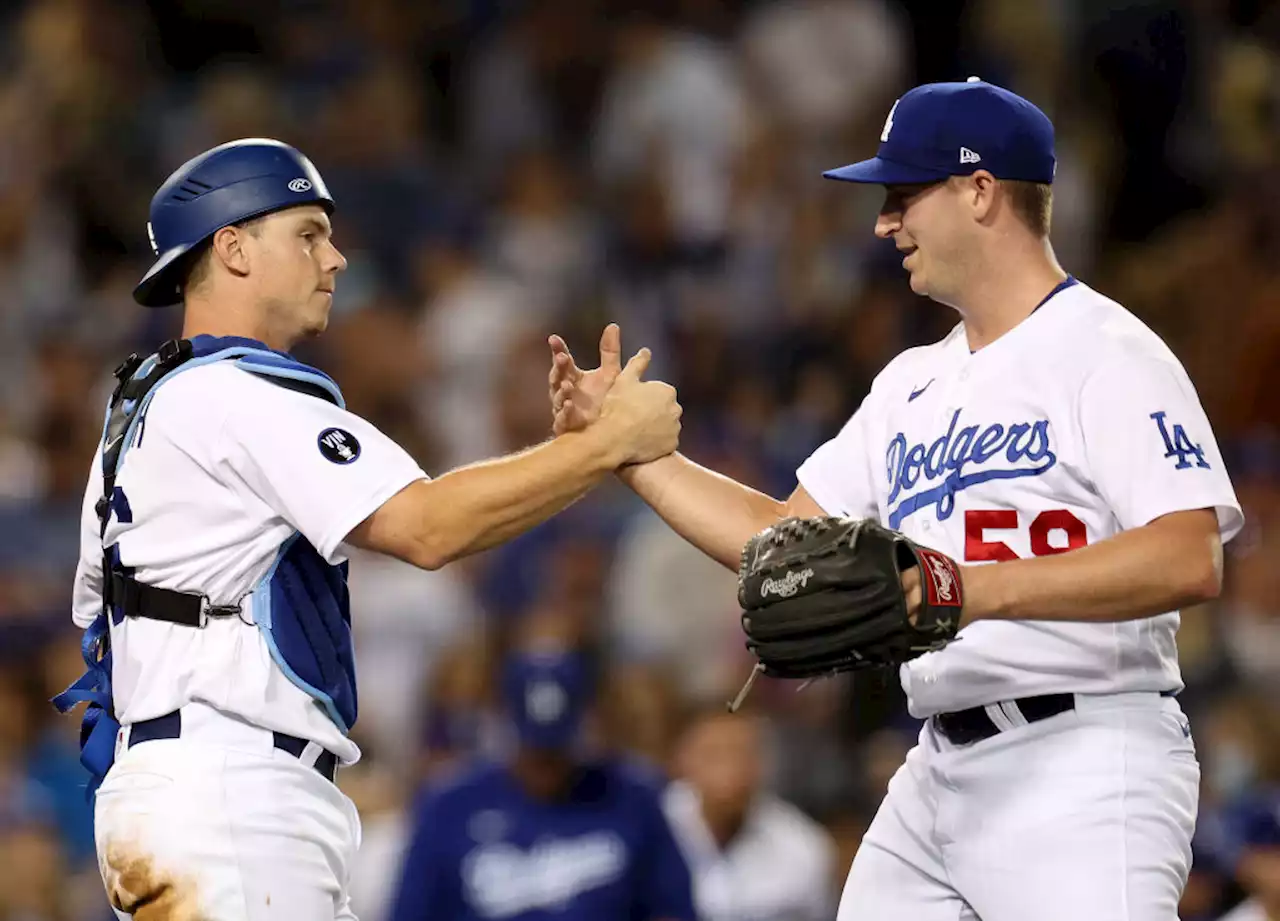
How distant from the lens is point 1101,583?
3.83 m

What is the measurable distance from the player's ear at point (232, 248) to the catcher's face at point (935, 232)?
145 cm

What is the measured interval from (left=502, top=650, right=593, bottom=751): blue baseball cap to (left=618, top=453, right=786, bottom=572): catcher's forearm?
1.95 meters

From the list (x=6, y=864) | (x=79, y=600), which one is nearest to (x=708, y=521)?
(x=79, y=600)

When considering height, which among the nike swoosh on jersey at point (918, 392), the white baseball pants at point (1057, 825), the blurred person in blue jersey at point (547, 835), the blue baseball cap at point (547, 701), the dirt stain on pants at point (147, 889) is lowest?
the blurred person in blue jersey at point (547, 835)

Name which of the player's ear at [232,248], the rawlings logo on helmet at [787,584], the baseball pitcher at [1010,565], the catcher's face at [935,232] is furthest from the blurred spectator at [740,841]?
the player's ear at [232,248]

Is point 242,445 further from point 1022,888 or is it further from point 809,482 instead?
point 1022,888

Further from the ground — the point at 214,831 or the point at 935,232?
the point at 935,232

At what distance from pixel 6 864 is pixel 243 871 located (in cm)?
357

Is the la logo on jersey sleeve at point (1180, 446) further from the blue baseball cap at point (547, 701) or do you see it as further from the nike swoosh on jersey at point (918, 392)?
the blue baseball cap at point (547, 701)

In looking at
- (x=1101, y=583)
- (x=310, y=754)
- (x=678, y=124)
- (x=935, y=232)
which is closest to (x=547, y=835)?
(x=310, y=754)

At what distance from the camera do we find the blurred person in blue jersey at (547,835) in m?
6.65

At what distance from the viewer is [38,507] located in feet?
28.8

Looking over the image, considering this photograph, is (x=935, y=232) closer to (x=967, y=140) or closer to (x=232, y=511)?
(x=967, y=140)

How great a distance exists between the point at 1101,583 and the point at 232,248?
2033 mm
